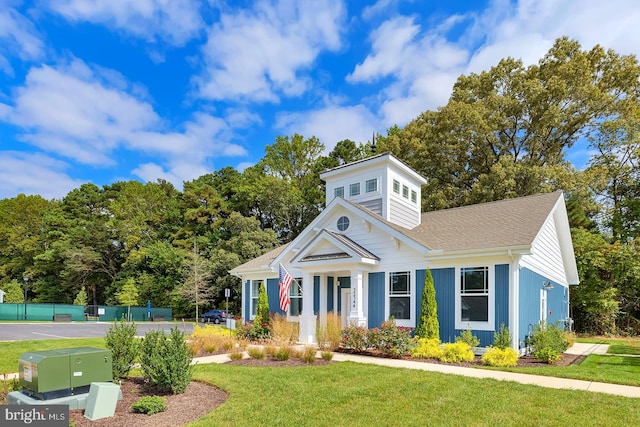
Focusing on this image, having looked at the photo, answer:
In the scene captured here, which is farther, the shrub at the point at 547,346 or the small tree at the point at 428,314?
the small tree at the point at 428,314

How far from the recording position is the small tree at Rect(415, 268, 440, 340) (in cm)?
1315

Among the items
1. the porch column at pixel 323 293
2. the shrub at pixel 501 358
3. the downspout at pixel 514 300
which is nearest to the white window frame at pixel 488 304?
the downspout at pixel 514 300

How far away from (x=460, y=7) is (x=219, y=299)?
36.4m

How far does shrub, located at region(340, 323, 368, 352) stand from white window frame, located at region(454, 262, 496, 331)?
9.61 ft

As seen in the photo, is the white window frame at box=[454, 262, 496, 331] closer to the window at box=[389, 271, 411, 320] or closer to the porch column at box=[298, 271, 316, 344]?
the window at box=[389, 271, 411, 320]

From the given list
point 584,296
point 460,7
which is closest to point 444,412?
point 460,7

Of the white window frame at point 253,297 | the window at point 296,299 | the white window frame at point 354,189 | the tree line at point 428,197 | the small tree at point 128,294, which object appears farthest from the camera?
the small tree at point 128,294

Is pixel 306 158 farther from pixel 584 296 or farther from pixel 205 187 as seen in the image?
pixel 584 296

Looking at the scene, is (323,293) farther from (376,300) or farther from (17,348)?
(17,348)

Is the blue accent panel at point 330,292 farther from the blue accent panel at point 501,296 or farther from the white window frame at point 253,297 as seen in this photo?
the blue accent panel at point 501,296

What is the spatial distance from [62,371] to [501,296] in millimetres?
11103

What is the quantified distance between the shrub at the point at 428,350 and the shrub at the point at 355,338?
60.6 inches

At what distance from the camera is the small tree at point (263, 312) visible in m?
17.5

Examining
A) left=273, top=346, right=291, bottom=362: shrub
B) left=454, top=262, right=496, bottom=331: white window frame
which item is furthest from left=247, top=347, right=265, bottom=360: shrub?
left=454, top=262, right=496, bottom=331: white window frame
